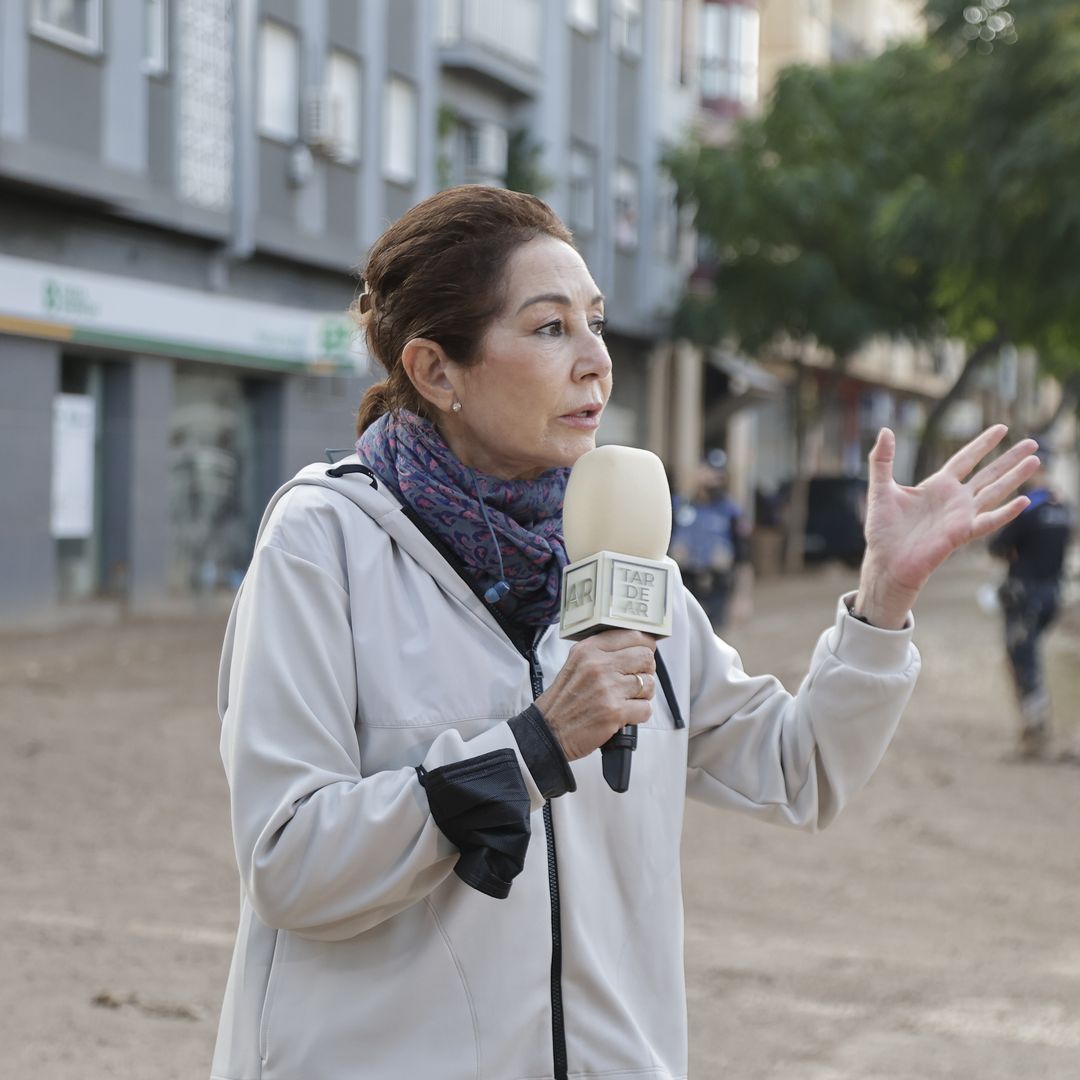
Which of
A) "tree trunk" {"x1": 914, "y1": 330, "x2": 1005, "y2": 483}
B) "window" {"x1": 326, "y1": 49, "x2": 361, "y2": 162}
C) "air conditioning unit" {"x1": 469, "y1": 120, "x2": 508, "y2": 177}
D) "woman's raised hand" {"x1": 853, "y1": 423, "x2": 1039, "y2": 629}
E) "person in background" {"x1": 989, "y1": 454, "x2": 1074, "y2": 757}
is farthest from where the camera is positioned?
"tree trunk" {"x1": 914, "y1": 330, "x2": 1005, "y2": 483}

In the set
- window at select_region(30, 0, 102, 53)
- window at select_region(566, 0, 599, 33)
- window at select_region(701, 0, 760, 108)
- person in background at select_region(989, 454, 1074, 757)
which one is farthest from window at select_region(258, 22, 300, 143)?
window at select_region(701, 0, 760, 108)

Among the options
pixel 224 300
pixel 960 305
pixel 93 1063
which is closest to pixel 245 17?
pixel 224 300

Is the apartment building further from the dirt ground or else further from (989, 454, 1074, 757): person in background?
(989, 454, 1074, 757): person in background

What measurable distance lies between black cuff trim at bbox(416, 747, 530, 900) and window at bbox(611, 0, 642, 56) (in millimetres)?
30453

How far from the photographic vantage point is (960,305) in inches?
1071

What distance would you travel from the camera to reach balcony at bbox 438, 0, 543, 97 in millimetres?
25578

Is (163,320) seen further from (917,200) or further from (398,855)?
(398,855)

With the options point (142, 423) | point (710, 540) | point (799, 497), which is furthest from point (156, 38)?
point (799, 497)

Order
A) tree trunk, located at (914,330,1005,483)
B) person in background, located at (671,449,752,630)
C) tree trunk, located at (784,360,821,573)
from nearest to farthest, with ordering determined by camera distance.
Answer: person in background, located at (671,449,752,630) < tree trunk, located at (914,330,1005,483) < tree trunk, located at (784,360,821,573)

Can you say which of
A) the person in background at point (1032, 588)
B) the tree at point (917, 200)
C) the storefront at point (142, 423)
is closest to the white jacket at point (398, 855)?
the person in background at point (1032, 588)

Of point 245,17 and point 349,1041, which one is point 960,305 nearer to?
point 245,17

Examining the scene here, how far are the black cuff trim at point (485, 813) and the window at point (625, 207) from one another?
29928mm

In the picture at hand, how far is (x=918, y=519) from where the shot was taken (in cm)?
263

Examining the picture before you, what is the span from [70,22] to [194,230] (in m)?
2.82
